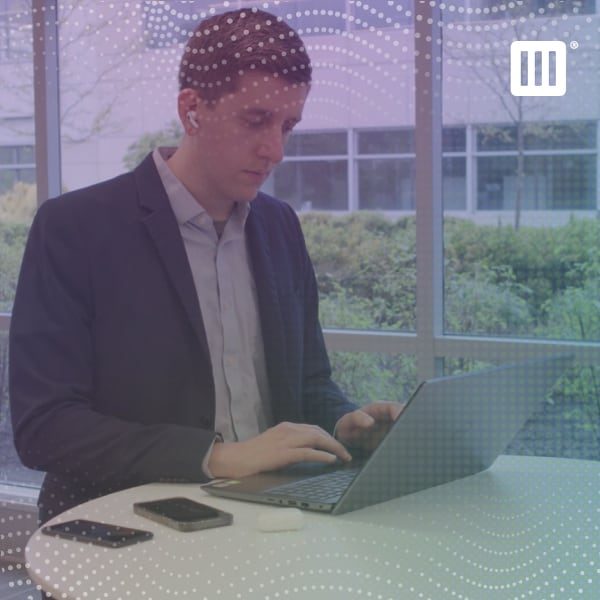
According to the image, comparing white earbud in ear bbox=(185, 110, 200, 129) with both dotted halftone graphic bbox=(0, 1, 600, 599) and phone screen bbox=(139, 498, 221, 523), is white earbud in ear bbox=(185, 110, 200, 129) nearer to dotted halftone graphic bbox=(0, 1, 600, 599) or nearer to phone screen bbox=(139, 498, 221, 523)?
dotted halftone graphic bbox=(0, 1, 600, 599)

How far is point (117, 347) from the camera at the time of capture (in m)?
1.39

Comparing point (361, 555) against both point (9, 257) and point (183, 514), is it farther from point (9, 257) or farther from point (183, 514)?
point (9, 257)

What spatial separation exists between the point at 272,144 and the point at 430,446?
451 mm

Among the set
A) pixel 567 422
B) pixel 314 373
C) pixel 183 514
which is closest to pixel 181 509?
pixel 183 514

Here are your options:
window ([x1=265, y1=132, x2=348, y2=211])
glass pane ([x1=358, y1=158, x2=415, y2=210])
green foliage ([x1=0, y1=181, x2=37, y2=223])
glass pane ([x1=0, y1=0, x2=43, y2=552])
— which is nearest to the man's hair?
window ([x1=265, y1=132, x2=348, y2=211])

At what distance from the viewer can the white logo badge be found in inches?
35.3

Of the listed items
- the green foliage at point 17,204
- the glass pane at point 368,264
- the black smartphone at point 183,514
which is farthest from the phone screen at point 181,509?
the green foliage at point 17,204

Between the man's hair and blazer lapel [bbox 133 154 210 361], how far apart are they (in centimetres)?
23

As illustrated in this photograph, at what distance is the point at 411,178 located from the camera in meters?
2.62

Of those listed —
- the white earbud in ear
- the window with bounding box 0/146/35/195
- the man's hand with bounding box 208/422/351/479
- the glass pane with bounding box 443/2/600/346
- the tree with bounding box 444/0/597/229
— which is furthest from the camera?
the window with bounding box 0/146/35/195

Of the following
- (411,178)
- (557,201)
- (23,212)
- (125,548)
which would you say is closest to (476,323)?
(557,201)

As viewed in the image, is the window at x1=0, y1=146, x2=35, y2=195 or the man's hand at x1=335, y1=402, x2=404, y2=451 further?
the window at x1=0, y1=146, x2=35, y2=195

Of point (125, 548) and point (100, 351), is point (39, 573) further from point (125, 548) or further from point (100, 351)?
point (100, 351)

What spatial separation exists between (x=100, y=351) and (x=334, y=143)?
1.23 m
